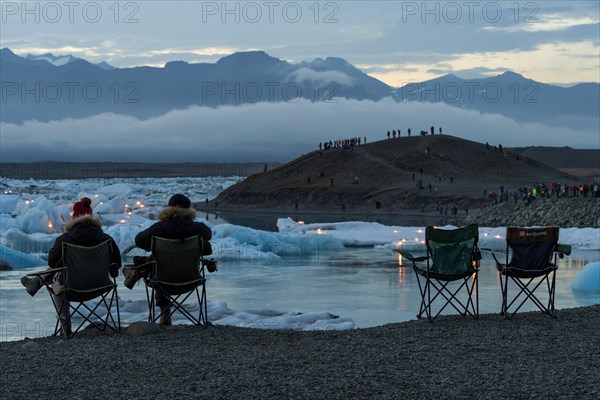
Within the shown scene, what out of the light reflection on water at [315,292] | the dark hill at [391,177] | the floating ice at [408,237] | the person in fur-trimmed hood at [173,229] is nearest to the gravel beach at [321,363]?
the person in fur-trimmed hood at [173,229]

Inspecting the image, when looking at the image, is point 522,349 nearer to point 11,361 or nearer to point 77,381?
point 77,381

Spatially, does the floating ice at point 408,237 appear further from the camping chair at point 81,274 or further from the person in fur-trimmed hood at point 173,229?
the camping chair at point 81,274

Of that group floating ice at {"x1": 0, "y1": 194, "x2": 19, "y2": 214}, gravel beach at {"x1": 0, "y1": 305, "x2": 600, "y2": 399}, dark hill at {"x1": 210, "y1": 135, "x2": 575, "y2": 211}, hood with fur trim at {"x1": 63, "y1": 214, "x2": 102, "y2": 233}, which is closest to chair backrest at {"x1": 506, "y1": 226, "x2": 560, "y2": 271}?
gravel beach at {"x1": 0, "y1": 305, "x2": 600, "y2": 399}

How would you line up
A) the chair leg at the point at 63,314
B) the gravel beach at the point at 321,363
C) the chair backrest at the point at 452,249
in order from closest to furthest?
the gravel beach at the point at 321,363 → the chair leg at the point at 63,314 → the chair backrest at the point at 452,249

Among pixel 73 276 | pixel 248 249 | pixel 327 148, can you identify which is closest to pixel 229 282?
pixel 248 249

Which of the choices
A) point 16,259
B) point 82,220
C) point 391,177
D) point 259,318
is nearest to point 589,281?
point 259,318

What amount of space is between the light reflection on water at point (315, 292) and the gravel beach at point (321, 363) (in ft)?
19.7

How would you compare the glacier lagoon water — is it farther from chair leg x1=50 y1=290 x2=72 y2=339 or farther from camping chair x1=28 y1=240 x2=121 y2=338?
camping chair x1=28 y1=240 x2=121 y2=338

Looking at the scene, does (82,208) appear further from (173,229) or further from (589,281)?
(589,281)

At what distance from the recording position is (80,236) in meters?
10.0

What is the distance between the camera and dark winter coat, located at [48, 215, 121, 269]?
997 cm

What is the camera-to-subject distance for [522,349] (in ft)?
28.5

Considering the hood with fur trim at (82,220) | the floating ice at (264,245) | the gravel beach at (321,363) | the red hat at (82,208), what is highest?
the red hat at (82,208)

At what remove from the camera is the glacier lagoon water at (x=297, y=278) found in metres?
17.2
